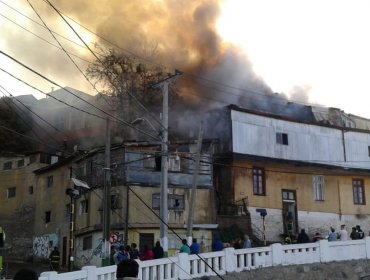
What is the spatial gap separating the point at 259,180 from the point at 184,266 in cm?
2076

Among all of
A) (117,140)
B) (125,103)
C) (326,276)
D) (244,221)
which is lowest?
(326,276)

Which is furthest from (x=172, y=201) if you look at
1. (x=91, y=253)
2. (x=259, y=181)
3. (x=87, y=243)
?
(x=259, y=181)

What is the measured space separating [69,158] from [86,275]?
26.8 m

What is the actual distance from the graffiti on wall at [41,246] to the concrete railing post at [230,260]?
23549 mm

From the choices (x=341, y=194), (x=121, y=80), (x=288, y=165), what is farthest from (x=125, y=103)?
(x=341, y=194)

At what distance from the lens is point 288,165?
125ft

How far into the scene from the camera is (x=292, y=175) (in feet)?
127

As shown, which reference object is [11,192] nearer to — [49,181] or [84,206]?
[49,181]

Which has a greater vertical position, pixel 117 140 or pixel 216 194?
pixel 117 140

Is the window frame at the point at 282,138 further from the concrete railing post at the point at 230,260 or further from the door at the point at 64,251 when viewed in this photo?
the concrete railing post at the point at 230,260

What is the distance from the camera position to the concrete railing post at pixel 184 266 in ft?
55.5

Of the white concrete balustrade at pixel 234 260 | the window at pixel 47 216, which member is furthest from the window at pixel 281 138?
the window at pixel 47 216

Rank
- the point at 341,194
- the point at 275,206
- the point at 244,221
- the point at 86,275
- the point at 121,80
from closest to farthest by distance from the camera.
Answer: the point at 86,275 → the point at 244,221 → the point at 275,206 → the point at 341,194 → the point at 121,80

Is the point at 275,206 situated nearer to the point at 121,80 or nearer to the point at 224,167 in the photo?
the point at 224,167
